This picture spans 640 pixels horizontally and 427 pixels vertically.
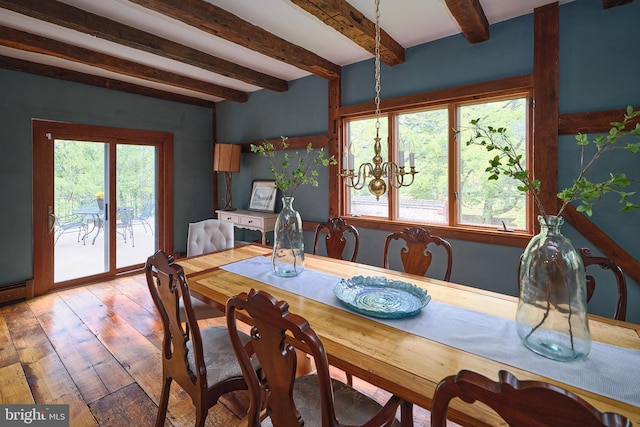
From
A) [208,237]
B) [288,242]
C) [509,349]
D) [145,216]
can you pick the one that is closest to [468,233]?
[288,242]

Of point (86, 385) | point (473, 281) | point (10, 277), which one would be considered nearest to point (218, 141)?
point (10, 277)

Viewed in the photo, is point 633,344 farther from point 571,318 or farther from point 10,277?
point 10,277

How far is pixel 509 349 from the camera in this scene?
43.9 inches

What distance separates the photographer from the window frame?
2.60 meters

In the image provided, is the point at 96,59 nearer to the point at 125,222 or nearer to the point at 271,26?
the point at 271,26

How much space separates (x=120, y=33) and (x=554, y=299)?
350cm

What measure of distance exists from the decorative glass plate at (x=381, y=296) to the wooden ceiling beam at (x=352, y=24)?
6.24 ft

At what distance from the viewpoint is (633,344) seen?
1.15 meters

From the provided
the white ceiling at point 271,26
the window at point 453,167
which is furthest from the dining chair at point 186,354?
the white ceiling at point 271,26

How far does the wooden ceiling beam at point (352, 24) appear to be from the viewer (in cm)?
223

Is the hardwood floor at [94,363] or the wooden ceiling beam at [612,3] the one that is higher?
the wooden ceiling beam at [612,3]

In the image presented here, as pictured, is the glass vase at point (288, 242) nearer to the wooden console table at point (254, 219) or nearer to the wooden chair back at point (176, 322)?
the wooden chair back at point (176, 322)

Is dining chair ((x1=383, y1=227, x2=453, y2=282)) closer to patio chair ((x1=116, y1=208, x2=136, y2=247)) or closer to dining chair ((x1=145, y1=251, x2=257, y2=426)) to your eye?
dining chair ((x1=145, y1=251, x2=257, y2=426))

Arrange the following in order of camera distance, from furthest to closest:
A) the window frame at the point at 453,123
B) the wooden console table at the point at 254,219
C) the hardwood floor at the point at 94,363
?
the wooden console table at the point at 254,219
the window frame at the point at 453,123
the hardwood floor at the point at 94,363
